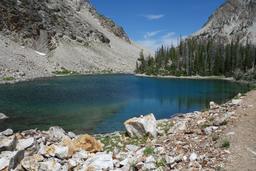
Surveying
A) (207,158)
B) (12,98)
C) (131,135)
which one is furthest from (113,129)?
(12,98)

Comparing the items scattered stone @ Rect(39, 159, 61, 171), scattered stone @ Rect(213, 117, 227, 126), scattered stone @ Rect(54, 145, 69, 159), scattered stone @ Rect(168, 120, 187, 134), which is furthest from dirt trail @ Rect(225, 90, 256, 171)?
scattered stone @ Rect(54, 145, 69, 159)

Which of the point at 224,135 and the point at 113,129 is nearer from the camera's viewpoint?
the point at 224,135

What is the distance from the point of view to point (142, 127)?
24922 mm

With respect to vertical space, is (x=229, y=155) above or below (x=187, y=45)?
below

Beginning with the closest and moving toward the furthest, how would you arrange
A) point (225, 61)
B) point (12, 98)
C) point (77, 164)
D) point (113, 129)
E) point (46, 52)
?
1. point (77, 164)
2. point (113, 129)
3. point (12, 98)
4. point (225, 61)
5. point (46, 52)

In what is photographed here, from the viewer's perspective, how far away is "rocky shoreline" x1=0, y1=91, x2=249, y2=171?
710 inches

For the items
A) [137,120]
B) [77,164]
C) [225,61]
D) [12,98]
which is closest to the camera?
[77,164]

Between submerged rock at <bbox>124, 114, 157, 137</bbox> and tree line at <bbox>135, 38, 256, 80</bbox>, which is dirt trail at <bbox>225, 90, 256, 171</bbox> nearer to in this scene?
submerged rock at <bbox>124, 114, 157, 137</bbox>

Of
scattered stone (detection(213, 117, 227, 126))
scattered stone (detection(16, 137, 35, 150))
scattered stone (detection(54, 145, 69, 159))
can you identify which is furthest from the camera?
scattered stone (detection(16, 137, 35, 150))

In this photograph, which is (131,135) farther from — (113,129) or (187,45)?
(187,45)

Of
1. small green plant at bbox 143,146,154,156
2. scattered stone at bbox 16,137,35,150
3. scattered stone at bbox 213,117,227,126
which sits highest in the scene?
scattered stone at bbox 213,117,227,126

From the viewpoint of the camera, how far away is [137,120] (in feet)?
82.8

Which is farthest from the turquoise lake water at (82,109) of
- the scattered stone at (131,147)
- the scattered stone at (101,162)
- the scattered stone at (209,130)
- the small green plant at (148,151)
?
the scattered stone at (101,162)

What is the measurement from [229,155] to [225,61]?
14773cm
